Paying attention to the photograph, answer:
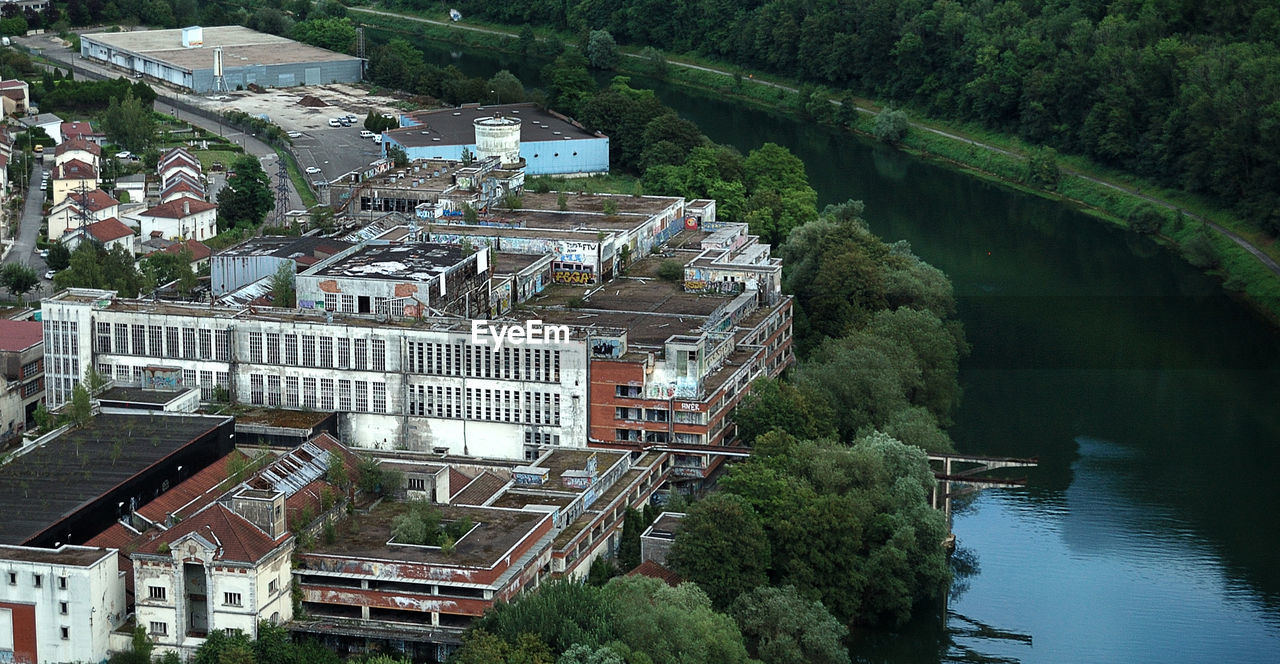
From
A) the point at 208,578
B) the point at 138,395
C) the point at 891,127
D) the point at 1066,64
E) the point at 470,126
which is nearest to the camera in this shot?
the point at 208,578

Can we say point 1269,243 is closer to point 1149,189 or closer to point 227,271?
point 1149,189

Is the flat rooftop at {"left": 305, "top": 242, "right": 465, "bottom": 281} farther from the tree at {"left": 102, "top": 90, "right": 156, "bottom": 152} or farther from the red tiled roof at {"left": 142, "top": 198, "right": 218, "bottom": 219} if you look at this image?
the tree at {"left": 102, "top": 90, "right": 156, "bottom": 152}

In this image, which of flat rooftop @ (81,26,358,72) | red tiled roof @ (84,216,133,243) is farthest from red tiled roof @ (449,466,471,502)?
flat rooftop @ (81,26,358,72)

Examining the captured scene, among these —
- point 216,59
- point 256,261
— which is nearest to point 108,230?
point 256,261

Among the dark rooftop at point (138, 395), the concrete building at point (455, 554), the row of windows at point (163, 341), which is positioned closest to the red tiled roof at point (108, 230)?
the row of windows at point (163, 341)

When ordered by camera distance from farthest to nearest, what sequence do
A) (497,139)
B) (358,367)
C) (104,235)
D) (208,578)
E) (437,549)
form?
1. (497,139)
2. (104,235)
3. (358,367)
4. (437,549)
5. (208,578)

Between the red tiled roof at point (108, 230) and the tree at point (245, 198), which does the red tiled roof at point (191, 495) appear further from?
the tree at point (245, 198)

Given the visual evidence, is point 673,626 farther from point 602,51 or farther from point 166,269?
point 602,51
